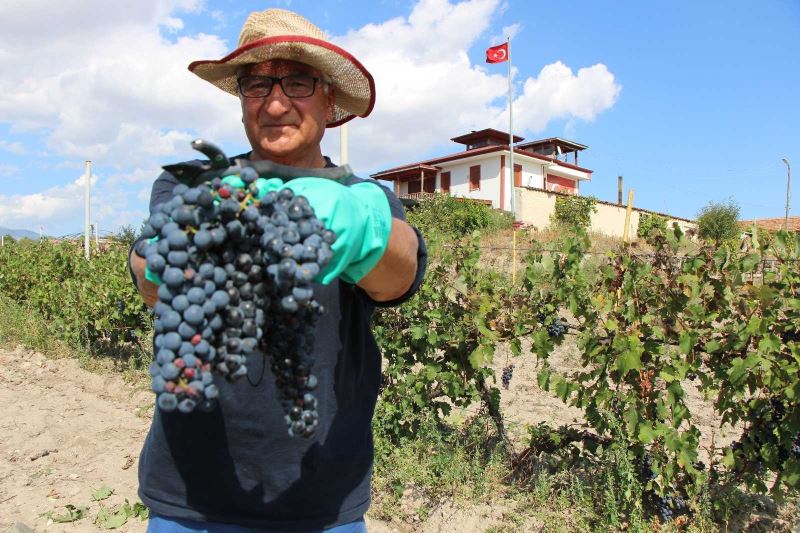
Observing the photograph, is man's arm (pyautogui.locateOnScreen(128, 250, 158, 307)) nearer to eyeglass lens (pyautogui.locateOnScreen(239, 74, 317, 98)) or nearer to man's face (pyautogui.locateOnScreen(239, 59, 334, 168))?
man's face (pyautogui.locateOnScreen(239, 59, 334, 168))

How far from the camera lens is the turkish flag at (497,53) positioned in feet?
104

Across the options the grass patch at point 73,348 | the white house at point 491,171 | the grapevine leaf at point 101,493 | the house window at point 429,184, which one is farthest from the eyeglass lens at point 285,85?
the house window at point 429,184

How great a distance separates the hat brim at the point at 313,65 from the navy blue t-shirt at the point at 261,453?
444mm

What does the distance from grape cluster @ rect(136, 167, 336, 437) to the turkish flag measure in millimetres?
32655

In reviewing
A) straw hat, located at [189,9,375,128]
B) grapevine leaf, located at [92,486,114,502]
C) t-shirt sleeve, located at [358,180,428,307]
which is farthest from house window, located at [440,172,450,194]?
t-shirt sleeve, located at [358,180,428,307]

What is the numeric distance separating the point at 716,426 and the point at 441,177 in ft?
114

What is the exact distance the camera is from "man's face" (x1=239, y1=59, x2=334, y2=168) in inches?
69.5

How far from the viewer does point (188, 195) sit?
1093 millimetres

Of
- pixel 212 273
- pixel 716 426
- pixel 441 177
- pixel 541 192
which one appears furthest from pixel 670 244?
pixel 441 177

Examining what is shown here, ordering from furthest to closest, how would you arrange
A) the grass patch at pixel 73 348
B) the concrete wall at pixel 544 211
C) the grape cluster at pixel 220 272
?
the concrete wall at pixel 544 211 < the grass patch at pixel 73 348 < the grape cluster at pixel 220 272

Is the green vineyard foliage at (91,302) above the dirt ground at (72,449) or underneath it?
above

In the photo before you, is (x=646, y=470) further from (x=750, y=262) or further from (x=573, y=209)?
(x=573, y=209)

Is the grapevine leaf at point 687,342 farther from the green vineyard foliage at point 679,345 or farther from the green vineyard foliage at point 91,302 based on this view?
the green vineyard foliage at point 91,302

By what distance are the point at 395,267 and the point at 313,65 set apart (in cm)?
72
